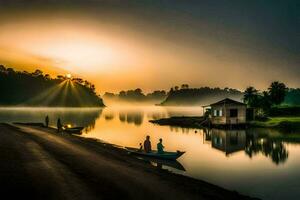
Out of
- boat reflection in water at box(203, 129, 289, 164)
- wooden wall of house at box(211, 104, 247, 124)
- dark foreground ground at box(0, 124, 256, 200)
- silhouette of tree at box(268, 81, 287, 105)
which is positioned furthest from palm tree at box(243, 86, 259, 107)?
dark foreground ground at box(0, 124, 256, 200)

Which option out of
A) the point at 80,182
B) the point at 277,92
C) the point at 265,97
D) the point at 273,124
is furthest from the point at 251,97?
the point at 80,182

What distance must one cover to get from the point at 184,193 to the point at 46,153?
14193 millimetres

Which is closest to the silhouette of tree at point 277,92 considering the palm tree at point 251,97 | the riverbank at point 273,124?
the palm tree at point 251,97

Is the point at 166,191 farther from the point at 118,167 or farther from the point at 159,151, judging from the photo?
the point at 159,151

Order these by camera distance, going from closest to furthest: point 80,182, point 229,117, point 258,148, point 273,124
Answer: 1. point 80,182
2. point 258,148
3. point 273,124
4. point 229,117

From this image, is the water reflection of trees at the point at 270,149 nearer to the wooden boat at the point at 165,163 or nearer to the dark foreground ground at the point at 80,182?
the wooden boat at the point at 165,163

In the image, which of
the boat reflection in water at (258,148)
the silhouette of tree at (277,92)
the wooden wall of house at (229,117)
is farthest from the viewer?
the silhouette of tree at (277,92)

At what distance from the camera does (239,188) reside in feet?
75.9

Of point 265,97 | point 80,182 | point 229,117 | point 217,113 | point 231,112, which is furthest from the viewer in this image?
point 265,97

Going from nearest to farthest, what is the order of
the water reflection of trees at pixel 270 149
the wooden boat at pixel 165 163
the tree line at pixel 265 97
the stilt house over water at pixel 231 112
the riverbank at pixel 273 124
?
the wooden boat at pixel 165 163 → the water reflection of trees at pixel 270 149 → the riverbank at pixel 273 124 → the stilt house over water at pixel 231 112 → the tree line at pixel 265 97

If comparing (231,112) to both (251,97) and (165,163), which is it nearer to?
(251,97)

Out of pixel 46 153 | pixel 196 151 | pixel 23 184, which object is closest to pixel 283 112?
pixel 196 151

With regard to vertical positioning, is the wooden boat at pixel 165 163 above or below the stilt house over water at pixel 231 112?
below

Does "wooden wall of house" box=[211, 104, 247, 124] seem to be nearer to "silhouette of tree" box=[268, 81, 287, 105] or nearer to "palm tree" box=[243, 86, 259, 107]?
"palm tree" box=[243, 86, 259, 107]
